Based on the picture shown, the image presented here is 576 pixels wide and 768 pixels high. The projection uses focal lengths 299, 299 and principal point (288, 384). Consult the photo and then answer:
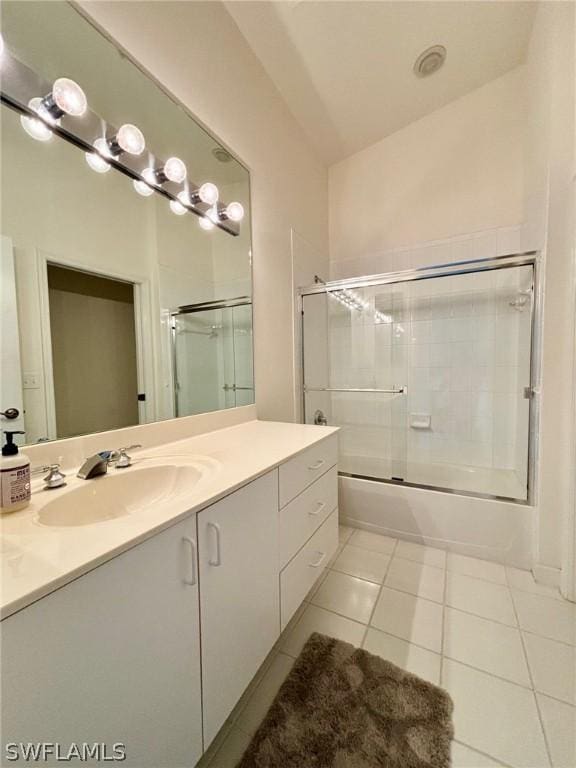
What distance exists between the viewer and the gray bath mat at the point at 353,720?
804 mm

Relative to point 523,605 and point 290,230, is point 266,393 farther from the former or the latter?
point 523,605

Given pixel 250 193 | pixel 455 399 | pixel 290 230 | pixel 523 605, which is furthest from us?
pixel 455 399

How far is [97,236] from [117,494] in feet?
2.72

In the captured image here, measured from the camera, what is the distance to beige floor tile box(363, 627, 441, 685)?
104 cm

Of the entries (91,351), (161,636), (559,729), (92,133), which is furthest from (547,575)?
(92,133)

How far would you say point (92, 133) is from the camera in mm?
953

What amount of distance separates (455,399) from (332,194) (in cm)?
194

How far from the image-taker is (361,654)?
1.09 m

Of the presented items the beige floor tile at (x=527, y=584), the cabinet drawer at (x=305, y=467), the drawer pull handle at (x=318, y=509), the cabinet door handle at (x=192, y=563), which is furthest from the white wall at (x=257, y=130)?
the beige floor tile at (x=527, y=584)

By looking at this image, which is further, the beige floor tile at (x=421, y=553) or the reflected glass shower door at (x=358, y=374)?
the reflected glass shower door at (x=358, y=374)

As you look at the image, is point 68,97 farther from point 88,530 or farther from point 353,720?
point 353,720

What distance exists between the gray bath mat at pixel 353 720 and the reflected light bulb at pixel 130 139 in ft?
6.17

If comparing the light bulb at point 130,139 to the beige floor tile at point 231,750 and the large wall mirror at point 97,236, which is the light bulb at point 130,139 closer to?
the large wall mirror at point 97,236

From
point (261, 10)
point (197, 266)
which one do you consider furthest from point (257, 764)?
point (261, 10)
